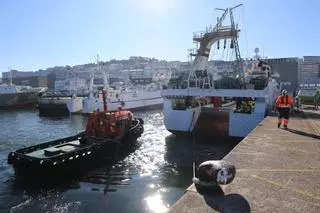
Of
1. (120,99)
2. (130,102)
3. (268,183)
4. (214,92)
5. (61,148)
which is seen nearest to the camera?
(268,183)

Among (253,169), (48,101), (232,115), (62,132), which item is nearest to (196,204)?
(253,169)

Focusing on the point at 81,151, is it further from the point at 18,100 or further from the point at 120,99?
the point at 18,100

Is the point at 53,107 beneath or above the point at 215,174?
beneath

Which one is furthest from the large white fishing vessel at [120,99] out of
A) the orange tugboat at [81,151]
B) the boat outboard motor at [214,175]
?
the boat outboard motor at [214,175]

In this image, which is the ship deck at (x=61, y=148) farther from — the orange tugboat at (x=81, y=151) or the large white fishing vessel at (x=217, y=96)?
the large white fishing vessel at (x=217, y=96)

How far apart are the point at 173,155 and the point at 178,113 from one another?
4.71 metres

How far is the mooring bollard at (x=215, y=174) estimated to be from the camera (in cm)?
668

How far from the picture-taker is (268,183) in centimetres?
727

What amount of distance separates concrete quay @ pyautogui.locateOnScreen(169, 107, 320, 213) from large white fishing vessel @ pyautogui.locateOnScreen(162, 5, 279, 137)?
28.7ft

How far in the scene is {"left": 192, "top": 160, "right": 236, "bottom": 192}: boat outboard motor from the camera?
21.9 feet

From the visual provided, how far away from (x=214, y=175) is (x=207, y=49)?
840 inches

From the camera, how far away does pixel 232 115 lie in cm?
2111

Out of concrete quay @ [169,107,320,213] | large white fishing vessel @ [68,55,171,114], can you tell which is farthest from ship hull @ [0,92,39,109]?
concrete quay @ [169,107,320,213]

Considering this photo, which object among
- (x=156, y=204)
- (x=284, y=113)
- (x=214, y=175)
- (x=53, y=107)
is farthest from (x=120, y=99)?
(x=214, y=175)
